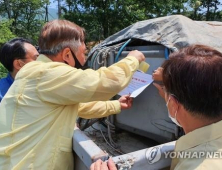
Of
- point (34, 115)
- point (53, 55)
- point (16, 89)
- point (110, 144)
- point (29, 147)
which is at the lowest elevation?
point (110, 144)

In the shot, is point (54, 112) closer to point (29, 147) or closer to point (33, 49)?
point (29, 147)

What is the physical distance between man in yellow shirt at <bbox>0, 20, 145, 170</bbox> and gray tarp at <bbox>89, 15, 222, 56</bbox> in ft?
1.61

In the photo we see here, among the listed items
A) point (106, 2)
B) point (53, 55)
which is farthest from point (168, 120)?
point (106, 2)

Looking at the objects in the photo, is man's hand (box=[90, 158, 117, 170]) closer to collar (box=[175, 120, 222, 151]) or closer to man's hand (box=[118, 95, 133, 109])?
collar (box=[175, 120, 222, 151])

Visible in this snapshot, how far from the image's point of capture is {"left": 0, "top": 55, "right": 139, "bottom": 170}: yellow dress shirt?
3.78 feet

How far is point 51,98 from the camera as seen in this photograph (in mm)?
1176

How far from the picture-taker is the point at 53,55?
1300mm

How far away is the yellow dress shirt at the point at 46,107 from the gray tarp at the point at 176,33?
21.2 inches

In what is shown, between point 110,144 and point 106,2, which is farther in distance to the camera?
point 106,2

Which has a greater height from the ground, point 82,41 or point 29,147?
point 82,41

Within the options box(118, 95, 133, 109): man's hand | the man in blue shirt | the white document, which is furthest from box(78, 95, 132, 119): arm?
the man in blue shirt

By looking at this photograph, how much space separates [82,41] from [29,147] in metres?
0.63

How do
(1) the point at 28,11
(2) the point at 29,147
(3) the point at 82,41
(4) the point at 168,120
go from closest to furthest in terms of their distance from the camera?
(2) the point at 29,147
(3) the point at 82,41
(4) the point at 168,120
(1) the point at 28,11

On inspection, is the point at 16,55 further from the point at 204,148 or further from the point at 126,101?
the point at 204,148
